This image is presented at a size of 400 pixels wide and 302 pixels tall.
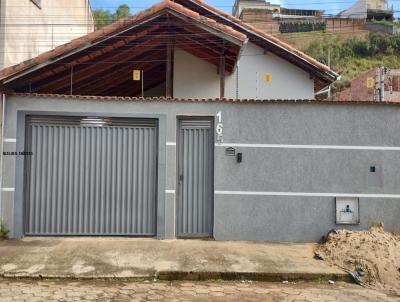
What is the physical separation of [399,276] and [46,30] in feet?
39.2

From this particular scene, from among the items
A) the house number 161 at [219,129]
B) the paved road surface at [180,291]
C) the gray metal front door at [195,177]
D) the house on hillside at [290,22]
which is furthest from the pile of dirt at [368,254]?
the house on hillside at [290,22]

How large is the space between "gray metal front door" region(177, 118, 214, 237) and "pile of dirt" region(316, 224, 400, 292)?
7.25 ft

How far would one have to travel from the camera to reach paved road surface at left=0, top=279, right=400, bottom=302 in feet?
17.9

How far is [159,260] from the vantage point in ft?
22.1

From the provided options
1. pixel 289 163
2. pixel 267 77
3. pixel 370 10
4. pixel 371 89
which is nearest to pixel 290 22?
pixel 370 10

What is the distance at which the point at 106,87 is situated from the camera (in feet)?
41.3

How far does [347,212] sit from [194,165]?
9.86ft

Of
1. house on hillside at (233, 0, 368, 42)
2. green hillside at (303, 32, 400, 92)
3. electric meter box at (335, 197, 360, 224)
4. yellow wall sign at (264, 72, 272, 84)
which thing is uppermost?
house on hillside at (233, 0, 368, 42)

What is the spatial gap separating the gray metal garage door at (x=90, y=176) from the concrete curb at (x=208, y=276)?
197cm

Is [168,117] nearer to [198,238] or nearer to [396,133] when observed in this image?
[198,238]

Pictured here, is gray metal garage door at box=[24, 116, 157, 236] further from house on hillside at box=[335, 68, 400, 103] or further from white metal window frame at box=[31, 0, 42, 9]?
house on hillside at box=[335, 68, 400, 103]

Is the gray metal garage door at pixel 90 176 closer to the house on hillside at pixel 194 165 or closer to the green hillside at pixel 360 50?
the house on hillside at pixel 194 165

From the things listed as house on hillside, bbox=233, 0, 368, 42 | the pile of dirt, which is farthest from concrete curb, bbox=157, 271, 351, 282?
house on hillside, bbox=233, 0, 368, 42

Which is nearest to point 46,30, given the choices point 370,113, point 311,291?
point 370,113
